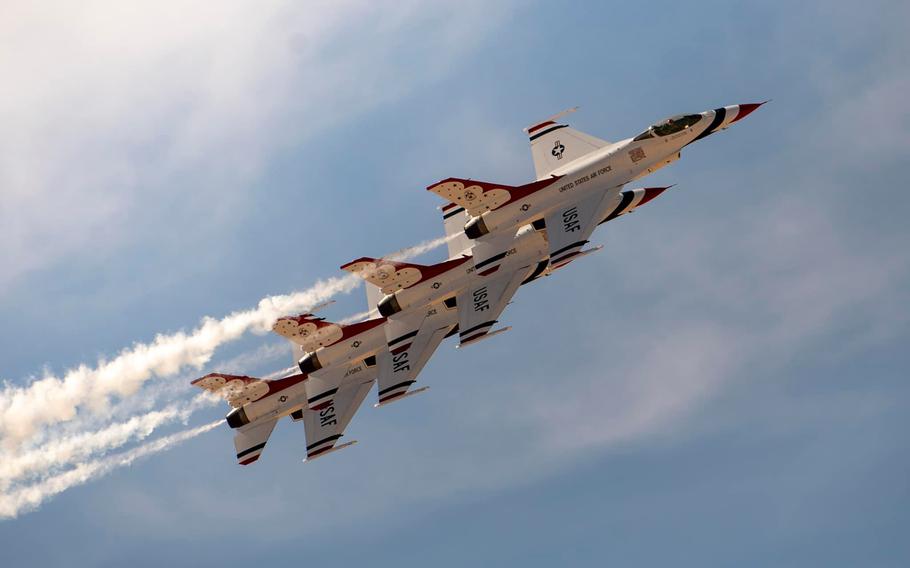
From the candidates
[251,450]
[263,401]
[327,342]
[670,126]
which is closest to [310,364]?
[327,342]

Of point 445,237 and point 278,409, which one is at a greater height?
point 445,237

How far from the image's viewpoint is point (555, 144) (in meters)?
96.7

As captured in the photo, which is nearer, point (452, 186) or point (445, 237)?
point (452, 186)

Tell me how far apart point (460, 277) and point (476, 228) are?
11.3 feet

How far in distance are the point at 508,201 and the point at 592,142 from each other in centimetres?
720

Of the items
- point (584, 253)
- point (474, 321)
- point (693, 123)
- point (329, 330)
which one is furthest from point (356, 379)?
point (693, 123)

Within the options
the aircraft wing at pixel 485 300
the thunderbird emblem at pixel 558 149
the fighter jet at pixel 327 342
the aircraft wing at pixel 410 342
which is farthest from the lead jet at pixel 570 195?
the fighter jet at pixel 327 342

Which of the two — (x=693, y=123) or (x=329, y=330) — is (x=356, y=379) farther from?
(x=693, y=123)

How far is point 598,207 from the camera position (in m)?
90.8

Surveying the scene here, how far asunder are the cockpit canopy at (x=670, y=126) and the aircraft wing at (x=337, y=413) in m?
22.0

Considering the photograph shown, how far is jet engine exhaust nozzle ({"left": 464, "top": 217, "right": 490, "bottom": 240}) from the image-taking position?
91812mm

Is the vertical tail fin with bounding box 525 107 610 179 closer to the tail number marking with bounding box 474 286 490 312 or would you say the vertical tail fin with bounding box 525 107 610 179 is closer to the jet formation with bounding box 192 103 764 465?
the jet formation with bounding box 192 103 764 465

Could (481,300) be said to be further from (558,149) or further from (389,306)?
(558,149)

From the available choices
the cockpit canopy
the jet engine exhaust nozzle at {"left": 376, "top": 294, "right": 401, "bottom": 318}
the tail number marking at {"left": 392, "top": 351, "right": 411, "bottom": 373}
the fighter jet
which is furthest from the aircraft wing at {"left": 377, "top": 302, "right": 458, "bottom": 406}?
the cockpit canopy
